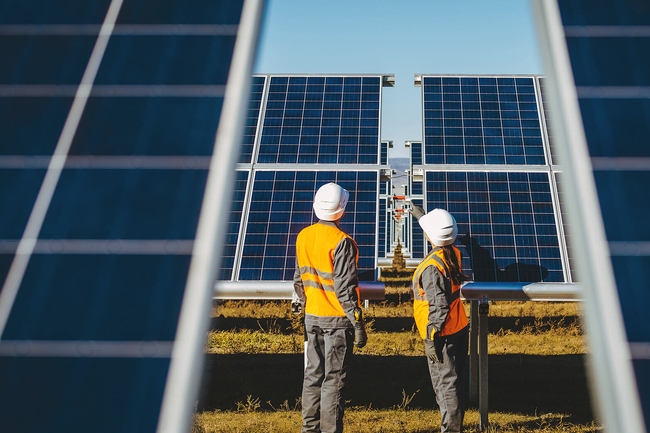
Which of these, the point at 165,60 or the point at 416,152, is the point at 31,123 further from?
the point at 416,152

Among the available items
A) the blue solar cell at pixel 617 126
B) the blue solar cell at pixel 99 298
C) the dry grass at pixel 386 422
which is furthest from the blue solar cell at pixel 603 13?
the dry grass at pixel 386 422

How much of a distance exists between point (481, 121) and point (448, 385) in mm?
7358

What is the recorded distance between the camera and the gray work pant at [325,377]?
465 centimetres

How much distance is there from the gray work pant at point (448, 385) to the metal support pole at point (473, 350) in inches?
42.5

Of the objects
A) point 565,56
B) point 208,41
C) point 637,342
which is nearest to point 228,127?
point 208,41

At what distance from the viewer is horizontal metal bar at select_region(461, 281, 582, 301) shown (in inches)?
216

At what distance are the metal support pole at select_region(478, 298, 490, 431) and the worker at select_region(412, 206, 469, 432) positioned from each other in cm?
62

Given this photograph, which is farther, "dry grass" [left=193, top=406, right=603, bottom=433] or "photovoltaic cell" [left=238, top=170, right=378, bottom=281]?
"photovoltaic cell" [left=238, top=170, right=378, bottom=281]

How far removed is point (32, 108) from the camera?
2301mm

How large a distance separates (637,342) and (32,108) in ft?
8.12

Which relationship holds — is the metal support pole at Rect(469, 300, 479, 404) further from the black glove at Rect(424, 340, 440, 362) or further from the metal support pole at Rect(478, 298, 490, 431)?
the black glove at Rect(424, 340, 440, 362)

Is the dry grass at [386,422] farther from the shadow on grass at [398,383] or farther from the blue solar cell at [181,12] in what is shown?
the blue solar cell at [181,12]

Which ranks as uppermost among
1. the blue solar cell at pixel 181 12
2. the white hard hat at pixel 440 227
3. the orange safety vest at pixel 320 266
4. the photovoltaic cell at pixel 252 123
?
the photovoltaic cell at pixel 252 123

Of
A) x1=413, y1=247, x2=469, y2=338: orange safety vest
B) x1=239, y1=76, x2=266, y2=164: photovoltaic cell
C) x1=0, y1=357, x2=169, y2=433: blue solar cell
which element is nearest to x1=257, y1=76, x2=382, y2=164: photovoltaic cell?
x1=239, y1=76, x2=266, y2=164: photovoltaic cell
